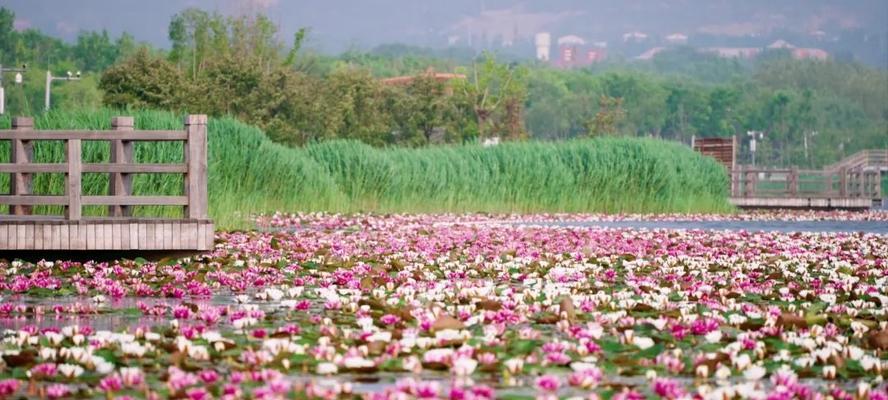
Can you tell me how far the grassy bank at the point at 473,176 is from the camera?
1140 inches

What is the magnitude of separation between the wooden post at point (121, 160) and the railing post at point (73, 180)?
0.67m

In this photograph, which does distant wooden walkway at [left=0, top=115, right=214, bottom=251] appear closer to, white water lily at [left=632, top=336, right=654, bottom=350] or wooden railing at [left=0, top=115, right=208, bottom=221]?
wooden railing at [left=0, top=115, right=208, bottom=221]

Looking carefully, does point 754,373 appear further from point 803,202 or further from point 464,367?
point 803,202

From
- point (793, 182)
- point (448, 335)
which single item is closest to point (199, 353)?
point (448, 335)

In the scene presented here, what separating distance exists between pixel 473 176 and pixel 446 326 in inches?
1119

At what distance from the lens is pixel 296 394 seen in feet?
21.3

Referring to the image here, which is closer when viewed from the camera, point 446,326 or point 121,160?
point 446,326

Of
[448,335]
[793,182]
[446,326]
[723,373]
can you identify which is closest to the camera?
[723,373]

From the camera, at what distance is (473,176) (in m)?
37.2

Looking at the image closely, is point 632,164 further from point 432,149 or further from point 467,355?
point 467,355

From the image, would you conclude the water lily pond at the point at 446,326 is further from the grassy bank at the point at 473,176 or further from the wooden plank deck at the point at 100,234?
the grassy bank at the point at 473,176

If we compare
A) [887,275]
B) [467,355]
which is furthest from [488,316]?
[887,275]

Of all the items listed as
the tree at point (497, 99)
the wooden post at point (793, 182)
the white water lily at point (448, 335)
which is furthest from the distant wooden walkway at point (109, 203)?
the tree at point (497, 99)

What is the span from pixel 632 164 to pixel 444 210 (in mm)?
5964
